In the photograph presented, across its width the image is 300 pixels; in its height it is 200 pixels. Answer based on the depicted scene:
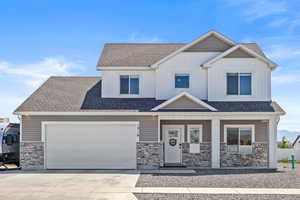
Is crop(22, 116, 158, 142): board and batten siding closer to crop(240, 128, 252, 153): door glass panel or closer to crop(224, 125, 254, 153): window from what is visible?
crop(224, 125, 254, 153): window

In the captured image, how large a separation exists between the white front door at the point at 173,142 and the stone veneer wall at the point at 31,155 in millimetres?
7066

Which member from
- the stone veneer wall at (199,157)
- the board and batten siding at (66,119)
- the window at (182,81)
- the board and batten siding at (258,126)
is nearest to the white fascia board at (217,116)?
the board and batten siding at (66,119)

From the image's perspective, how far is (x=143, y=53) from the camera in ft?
79.7

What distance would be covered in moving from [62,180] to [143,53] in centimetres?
1096

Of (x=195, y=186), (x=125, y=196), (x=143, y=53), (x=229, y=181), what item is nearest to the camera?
(x=125, y=196)

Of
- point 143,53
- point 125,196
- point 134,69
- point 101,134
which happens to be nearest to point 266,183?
point 125,196

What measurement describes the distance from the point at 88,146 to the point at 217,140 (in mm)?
6807

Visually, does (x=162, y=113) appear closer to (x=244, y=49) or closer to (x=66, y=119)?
(x=66, y=119)

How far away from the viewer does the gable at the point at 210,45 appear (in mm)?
22594

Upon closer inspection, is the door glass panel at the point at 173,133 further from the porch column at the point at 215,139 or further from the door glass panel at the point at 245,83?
the door glass panel at the point at 245,83

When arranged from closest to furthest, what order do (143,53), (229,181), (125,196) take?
(125,196) → (229,181) → (143,53)

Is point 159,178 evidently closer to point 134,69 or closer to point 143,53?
point 134,69

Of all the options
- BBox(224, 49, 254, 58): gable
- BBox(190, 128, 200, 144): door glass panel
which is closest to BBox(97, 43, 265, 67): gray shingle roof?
BBox(224, 49, 254, 58): gable

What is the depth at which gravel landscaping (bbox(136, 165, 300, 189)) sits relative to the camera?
1470 cm
